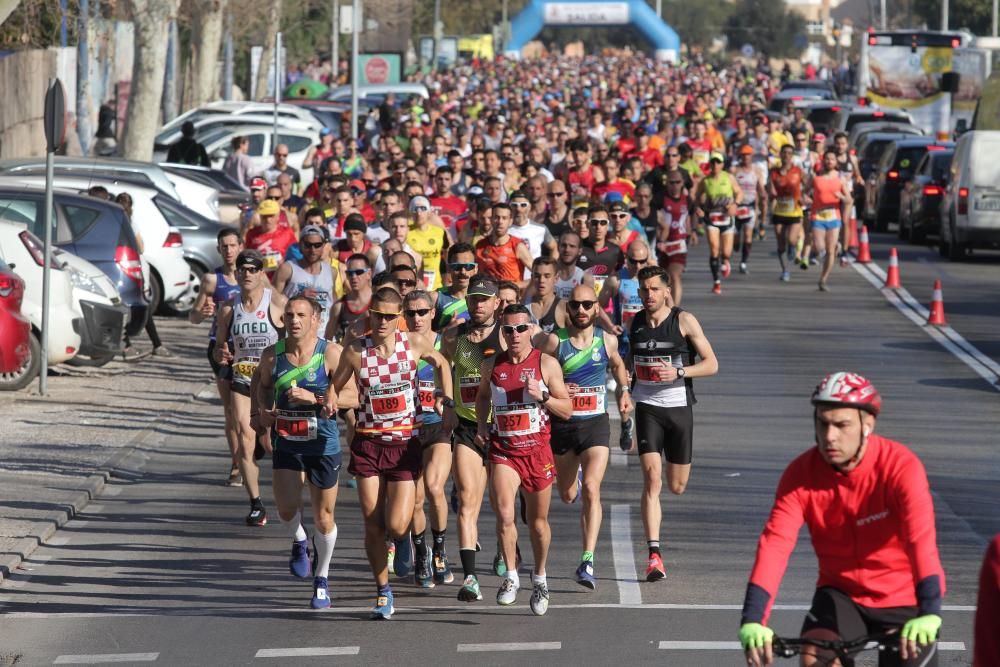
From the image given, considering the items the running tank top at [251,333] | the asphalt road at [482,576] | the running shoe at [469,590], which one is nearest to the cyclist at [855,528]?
the asphalt road at [482,576]

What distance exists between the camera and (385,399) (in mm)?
10805

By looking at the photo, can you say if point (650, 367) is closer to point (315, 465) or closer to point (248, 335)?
point (315, 465)

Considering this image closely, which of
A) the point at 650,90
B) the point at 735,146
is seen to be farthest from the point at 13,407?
the point at 650,90

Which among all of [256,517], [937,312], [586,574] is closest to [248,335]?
[256,517]

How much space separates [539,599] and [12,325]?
8.04 metres

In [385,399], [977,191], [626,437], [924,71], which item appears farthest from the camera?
[924,71]

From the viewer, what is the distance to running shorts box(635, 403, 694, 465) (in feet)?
39.3

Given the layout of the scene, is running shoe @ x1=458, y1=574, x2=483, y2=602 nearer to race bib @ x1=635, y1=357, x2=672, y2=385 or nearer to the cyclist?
race bib @ x1=635, y1=357, x2=672, y2=385

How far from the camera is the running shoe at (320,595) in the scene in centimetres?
1069

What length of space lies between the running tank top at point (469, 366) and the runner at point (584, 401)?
1.03 ft

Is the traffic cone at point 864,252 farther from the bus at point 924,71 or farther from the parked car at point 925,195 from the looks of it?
the bus at point 924,71

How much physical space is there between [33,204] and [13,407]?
2.75 metres

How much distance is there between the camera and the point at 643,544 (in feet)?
Answer: 40.4

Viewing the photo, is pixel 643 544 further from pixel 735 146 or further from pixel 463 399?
pixel 735 146
